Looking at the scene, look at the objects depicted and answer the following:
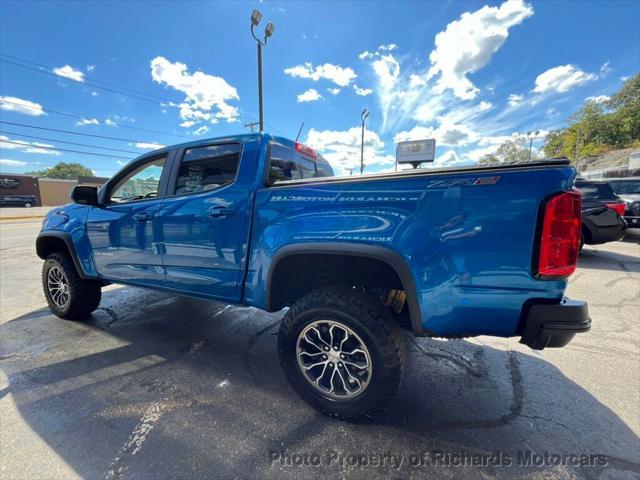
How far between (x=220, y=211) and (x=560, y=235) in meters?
2.19

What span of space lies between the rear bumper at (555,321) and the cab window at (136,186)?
130 inches

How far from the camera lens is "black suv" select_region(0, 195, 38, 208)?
32891mm

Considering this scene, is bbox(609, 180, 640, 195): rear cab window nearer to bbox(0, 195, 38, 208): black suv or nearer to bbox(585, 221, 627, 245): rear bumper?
bbox(585, 221, 627, 245): rear bumper

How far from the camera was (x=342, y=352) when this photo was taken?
201 centimetres

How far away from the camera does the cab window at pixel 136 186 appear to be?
3.04 meters

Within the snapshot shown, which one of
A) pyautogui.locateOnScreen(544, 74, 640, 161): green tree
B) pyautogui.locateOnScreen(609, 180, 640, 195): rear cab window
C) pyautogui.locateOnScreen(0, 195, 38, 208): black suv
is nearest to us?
pyautogui.locateOnScreen(609, 180, 640, 195): rear cab window

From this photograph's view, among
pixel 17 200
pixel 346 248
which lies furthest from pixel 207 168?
pixel 17 200

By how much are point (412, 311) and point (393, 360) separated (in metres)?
0.35

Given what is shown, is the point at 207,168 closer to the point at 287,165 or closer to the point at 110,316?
the point at 287,165

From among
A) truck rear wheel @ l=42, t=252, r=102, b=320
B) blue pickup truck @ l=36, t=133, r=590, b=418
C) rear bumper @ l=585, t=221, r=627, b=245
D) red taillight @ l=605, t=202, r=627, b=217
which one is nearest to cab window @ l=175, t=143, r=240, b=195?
blue pickup truck @ l=36, t=133, r=590, b=418

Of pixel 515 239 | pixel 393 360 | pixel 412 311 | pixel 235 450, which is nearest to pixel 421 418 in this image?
pixel 393 360

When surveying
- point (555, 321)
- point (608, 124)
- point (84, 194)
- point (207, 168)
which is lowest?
point (555, 321)

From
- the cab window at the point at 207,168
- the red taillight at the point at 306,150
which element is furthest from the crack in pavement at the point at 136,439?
the red taillight at the point at 306,150

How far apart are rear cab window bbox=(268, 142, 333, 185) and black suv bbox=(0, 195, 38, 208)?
46.0 m
